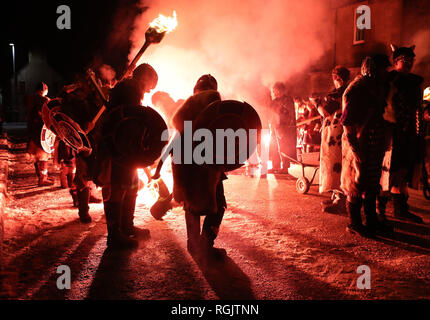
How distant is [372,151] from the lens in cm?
427

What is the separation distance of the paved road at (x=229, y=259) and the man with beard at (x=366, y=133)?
1.46ft

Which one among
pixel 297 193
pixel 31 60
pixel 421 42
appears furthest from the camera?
pixel 31 60

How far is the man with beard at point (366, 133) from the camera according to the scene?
4168 mm

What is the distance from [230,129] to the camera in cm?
316

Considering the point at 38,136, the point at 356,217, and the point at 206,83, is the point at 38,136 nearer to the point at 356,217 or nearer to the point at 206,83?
the point at 206,83

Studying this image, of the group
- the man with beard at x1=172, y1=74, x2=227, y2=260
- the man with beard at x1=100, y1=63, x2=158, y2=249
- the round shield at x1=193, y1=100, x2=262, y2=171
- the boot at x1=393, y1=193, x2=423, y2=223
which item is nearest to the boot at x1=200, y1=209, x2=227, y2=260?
the man with beard at x1=172, y1=74, x2=227, y2=260

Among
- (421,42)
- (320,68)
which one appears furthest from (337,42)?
(421,42)

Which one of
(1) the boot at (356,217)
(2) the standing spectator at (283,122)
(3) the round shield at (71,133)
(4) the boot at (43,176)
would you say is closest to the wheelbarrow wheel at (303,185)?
(1) the boot at (356,217)

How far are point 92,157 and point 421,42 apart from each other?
50.6 ft

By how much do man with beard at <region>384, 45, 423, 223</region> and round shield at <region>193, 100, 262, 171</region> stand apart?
8.55 ft

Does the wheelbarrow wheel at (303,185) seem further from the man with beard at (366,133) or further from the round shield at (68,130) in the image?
the round shield at (68,130)

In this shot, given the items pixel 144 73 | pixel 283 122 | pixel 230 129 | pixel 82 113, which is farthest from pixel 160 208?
pixel 283 122

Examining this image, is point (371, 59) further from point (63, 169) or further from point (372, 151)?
point (63, 169)

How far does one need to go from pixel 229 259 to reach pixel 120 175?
1.53 metres
